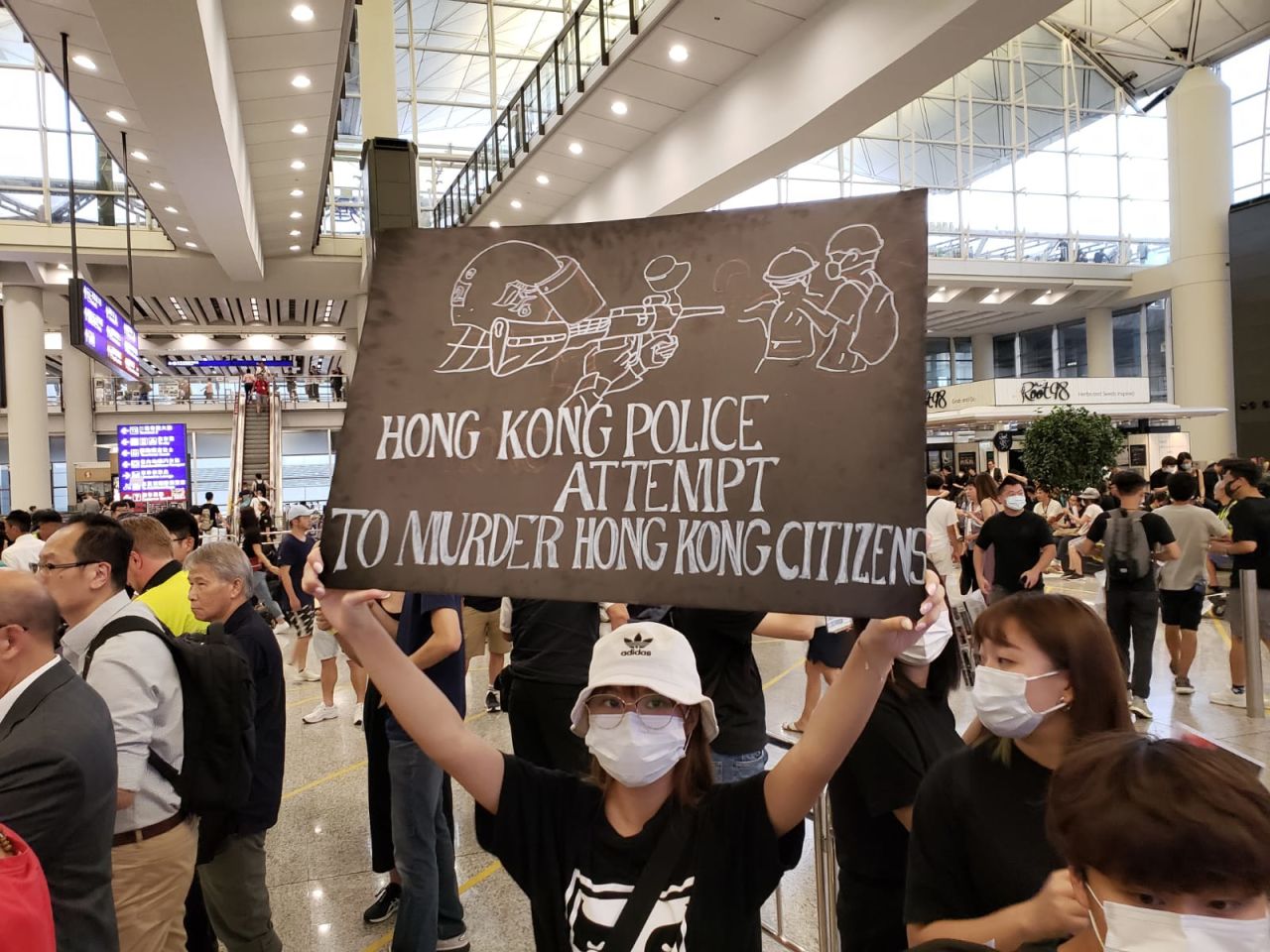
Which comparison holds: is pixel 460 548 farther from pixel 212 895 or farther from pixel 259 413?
pixel 259 413

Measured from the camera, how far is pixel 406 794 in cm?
318

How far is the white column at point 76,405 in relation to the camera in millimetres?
20688

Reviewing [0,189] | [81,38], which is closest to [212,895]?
[81,38]

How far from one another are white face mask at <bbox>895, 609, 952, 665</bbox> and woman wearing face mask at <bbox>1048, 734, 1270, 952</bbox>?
1.01 m

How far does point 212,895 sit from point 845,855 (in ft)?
7.51

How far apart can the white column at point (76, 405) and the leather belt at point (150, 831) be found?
21456mm

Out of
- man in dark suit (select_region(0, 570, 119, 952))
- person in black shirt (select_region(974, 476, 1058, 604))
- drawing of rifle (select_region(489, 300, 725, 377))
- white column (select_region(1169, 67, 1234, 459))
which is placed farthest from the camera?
white column (select_region(1169, 67, 1234, 459))

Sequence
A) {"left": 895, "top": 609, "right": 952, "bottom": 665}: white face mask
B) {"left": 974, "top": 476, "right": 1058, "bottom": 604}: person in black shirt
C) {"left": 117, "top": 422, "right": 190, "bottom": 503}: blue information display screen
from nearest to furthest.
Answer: {"left": 895, "top": 609, "right": 952, "bottom": 665}: white face mask, {"left": 974, "top": 476, "right": 1058, "bottom": 604}: person in black shirt, {"left": 117, "top": 422, "right": 190, "bottom": 503}: blue information display screen

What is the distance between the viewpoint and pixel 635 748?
158 cm

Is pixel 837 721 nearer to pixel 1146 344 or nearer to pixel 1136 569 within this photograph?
pixel 1136 569

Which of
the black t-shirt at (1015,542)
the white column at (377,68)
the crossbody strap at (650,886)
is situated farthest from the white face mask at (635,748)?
the white column at (377,68)

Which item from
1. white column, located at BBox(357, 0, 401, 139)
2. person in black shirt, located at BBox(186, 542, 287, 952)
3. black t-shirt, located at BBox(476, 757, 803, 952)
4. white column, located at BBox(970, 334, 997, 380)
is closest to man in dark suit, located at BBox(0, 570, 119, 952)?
person in black shirt, located at BBox(186, 542, 287, 952)

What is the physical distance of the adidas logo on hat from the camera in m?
1.62

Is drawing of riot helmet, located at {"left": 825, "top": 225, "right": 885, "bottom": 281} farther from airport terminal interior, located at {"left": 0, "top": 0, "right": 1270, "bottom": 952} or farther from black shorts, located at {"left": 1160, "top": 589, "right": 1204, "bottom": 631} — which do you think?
black shorts, located at {"left": 1160, "top": 589, "right": 1204, "bottom": 631}
